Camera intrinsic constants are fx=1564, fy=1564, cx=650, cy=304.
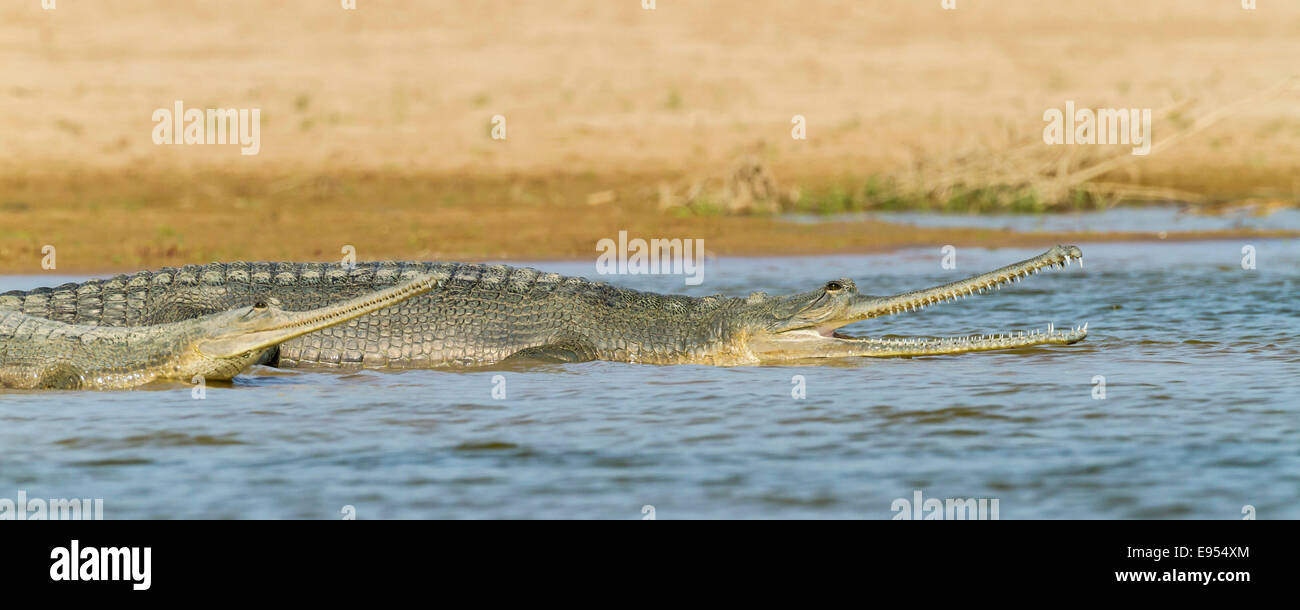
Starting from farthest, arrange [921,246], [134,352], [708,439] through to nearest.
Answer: [921,246]
[134,352]
[708,439]

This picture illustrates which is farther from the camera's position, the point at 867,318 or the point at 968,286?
the point at 867,318

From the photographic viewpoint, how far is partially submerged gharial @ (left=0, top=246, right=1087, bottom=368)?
9.70 metres

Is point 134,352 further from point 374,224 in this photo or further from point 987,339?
point 374,224

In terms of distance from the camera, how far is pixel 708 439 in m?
7.09

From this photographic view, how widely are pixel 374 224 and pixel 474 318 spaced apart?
26.8 feet

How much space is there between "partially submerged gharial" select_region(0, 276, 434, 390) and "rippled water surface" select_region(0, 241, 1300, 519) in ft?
0.47

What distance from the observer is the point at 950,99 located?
25.9 m

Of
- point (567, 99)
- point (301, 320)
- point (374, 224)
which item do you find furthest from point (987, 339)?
point (567, 99)

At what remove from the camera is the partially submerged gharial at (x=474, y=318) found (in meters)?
9.70

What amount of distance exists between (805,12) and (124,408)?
22.7 m

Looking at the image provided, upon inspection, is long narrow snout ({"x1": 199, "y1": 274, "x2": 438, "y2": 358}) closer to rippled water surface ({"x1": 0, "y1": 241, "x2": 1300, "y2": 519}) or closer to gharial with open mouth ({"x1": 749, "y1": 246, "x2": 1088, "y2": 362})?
rippled water surface ({"x1": 0, "y1": 241, "x2": 1300, "y2": 519})

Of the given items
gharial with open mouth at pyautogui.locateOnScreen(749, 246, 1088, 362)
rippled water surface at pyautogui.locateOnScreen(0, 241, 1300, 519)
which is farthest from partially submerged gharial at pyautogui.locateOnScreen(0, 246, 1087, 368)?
rippled water surface at pyautogui.locateOnScreen(0, 241, 1300, 519)

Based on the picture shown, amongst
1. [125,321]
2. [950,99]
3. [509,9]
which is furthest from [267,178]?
[125,321]

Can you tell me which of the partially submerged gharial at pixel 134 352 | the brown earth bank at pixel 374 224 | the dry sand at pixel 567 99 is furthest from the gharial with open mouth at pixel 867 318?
the dry sand at pixel 567 99
